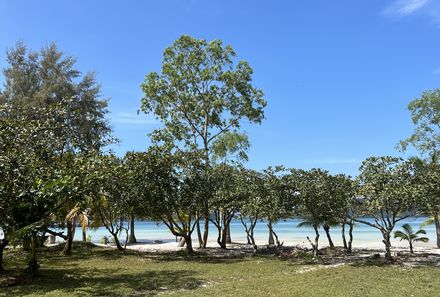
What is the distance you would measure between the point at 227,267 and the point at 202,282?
4.26m

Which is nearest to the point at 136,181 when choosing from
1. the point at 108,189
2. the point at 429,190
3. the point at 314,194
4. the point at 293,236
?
the point at 108,189

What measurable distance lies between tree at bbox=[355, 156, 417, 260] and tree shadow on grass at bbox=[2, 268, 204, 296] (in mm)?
8398

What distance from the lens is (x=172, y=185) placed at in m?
24.1

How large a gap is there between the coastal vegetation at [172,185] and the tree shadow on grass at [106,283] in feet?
0.22

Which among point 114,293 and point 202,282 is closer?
point 114,293

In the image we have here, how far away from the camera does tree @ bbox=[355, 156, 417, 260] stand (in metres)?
17.5

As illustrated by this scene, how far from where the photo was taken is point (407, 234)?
83.2ft

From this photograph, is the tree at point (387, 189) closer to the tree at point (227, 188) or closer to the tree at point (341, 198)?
the tree at point (341, 198)

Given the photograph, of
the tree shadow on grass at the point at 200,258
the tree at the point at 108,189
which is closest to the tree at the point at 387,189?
the tree shadow on grass at the point at 200,258

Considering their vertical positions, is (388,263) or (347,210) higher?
(347,210)

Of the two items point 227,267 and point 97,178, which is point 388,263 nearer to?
point 227,267

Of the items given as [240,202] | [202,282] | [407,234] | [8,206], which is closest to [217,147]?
[240,202]

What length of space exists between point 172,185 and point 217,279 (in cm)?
992

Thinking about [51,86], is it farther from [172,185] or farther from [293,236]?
[293,236]
